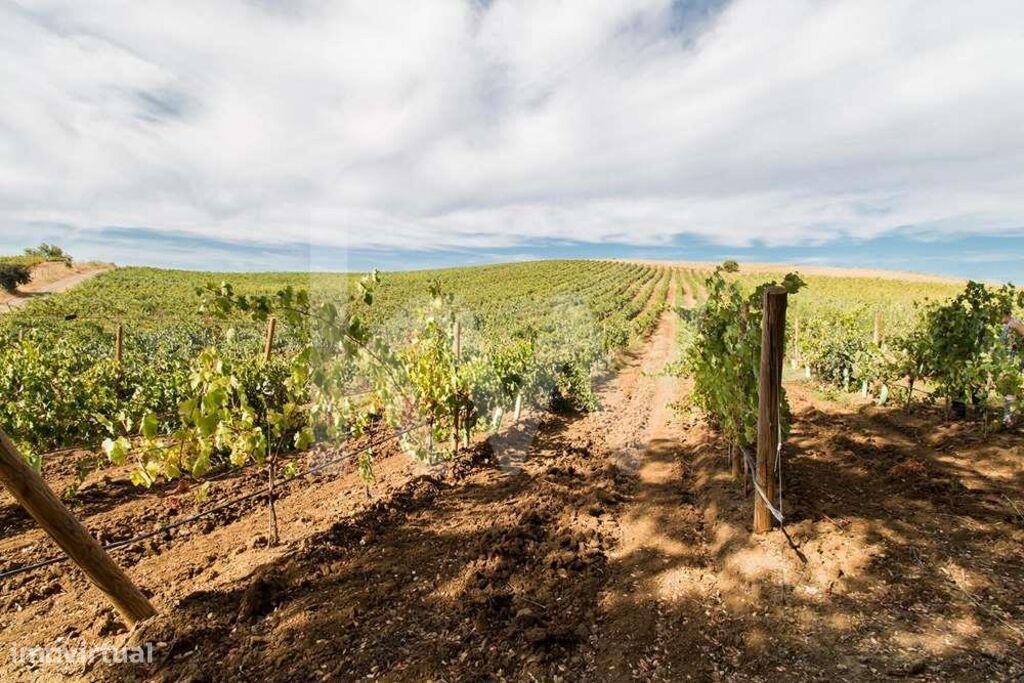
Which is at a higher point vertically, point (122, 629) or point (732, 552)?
point (732, 552)

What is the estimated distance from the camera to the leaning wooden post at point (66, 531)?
3.12m

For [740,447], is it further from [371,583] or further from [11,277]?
[11,277]

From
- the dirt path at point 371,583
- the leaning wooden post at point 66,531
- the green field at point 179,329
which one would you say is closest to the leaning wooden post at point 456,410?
the green field at point 179,329

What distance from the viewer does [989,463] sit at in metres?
6.46

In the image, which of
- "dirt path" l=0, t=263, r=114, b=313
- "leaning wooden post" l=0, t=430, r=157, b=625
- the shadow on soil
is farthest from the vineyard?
"dirt path" l=0, t=263, r=114, b=313

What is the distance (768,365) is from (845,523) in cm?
200

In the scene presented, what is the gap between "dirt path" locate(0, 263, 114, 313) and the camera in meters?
44.7

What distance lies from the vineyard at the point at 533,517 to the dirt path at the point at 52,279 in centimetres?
4981

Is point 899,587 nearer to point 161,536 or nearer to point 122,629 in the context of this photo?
point 122,629

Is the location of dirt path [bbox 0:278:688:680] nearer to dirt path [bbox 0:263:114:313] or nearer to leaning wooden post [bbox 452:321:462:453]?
leaning wooden post [bbox 452:321:462:453]

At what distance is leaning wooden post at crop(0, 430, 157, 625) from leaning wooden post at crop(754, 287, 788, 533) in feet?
18.4

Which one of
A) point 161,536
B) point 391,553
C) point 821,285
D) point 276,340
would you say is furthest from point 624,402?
point 821,285

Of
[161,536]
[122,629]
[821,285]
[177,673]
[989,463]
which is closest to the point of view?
[177,673]

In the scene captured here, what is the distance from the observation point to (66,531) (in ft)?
11.0
